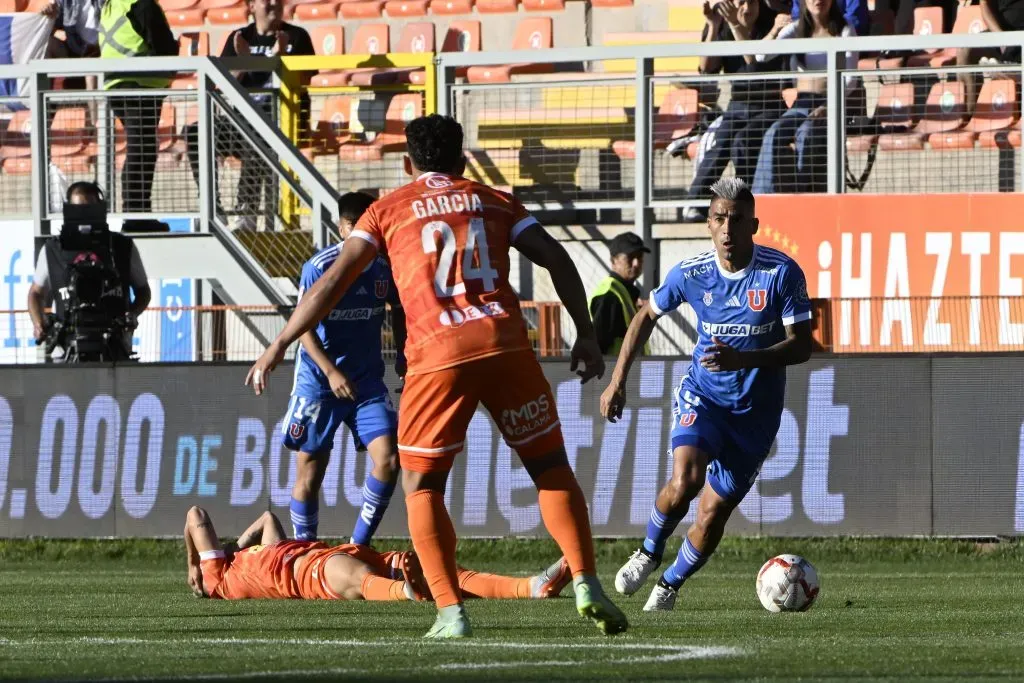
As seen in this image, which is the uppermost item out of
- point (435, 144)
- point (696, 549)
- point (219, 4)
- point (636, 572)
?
point (219, 4)

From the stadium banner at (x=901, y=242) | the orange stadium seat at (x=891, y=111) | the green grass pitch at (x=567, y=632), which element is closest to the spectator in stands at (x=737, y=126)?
the stadium banner at (x=901, y=242)

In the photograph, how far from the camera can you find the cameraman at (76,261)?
14539 mm

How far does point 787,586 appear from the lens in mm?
9273

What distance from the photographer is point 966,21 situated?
18156 millimetres

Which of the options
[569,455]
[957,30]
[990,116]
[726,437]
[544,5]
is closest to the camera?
[726,437]

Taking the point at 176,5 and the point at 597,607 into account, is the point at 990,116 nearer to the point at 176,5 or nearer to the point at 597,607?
the point at 597,607

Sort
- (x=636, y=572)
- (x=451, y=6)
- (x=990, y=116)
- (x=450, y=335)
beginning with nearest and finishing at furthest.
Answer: (x=450, y=335) → (x=636, y=572) → (x=990, y=116) → (x=451, y=6)

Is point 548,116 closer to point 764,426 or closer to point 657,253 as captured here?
point 657,253

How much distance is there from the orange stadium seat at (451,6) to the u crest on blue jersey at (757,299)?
43.0 ft

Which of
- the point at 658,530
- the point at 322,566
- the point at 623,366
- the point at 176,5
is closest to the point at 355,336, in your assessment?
the point at 322,566

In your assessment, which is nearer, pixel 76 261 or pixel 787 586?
pixel 787 586

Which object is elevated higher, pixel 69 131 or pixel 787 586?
pixel 69 131

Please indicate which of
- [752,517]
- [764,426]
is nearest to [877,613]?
[764,426]

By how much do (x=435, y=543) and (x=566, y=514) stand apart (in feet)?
1.78
